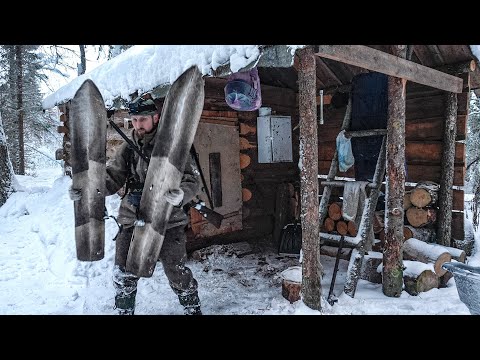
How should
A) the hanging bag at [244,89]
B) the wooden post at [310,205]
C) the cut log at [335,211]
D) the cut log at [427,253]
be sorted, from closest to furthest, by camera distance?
the wooden post at [310,205] < the cut log at [427,253] < the hanging bag at [244,89] < the cut log at [335,211]

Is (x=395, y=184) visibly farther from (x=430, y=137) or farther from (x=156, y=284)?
(x=156, y=284)

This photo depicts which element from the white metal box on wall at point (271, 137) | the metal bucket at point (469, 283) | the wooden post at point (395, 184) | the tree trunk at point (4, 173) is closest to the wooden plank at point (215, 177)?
the white metal box on wall at point (271, 137)

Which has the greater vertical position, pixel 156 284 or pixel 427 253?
pixel 427 253

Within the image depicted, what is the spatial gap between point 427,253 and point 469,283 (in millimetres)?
1768

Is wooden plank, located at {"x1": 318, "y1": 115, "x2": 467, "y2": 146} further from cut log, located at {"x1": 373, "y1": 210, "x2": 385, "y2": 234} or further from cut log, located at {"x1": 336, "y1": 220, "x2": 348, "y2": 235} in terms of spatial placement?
cut log, located at {"x1": 336, "y1": 220, "x2": 348, "y2": 235}

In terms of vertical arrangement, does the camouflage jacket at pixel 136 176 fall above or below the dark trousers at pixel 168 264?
above

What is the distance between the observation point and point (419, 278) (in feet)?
13.5

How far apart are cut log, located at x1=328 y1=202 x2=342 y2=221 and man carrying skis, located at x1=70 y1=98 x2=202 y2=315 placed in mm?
3275

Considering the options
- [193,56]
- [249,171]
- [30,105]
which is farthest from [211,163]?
[30,105]

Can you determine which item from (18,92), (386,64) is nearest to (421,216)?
(386,64)

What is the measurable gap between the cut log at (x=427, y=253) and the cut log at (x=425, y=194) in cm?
67

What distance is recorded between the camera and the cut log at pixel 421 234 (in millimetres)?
5077

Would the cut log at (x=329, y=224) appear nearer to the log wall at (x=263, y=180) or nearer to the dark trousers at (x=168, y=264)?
the log wall at (x=263, y=180)

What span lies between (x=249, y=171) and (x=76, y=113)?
4.12m
